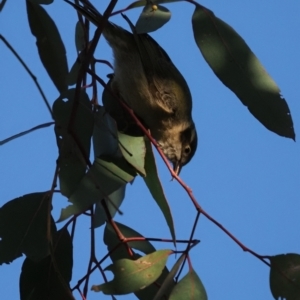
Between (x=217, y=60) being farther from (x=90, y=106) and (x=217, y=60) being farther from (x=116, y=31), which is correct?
(x=116, y=31)

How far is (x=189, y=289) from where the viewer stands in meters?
1.71

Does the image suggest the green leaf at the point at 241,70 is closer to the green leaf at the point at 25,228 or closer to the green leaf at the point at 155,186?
the green leaf at the point at 155,186

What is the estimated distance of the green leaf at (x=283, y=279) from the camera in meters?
1.78

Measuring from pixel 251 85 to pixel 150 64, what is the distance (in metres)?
1.22

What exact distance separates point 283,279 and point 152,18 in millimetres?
857

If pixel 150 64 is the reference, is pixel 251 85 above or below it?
below

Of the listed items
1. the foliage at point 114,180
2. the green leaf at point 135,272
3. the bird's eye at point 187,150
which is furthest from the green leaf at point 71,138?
Answer: the bird's eye at point 187,150

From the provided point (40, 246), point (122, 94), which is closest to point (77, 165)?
point (40, 246)

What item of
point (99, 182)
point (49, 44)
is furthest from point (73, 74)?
point (99, 182)

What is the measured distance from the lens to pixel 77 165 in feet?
5.99

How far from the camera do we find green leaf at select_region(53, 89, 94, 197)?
175cm

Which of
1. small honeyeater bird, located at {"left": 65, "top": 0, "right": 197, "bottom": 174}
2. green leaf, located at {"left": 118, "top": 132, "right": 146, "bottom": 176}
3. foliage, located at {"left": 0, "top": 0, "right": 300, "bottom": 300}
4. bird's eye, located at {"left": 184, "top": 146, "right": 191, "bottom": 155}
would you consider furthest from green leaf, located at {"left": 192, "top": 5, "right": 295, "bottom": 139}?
bird's eye, located at {"left": 184, "top": 146, "right": 191, "bottom": 155}

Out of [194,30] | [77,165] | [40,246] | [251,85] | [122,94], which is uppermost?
[122,94]

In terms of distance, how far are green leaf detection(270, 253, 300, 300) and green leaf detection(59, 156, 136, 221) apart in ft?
1.57
